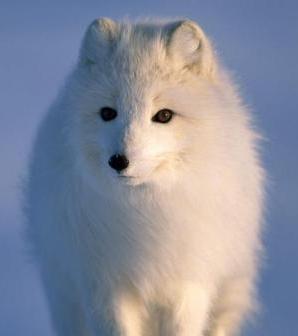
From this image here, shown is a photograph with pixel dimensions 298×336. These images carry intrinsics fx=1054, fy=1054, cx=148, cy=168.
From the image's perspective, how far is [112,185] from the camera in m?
6.76

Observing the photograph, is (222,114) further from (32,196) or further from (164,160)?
(32,196)

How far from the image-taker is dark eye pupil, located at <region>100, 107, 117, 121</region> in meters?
6.62

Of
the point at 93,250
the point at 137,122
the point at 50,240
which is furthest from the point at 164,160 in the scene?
the point at 50,240

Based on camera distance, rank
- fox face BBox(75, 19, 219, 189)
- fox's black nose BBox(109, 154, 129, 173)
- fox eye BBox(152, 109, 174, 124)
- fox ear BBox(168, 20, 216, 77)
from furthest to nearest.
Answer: fox ear BBox(168, 20, 216, 77), fox eye BBox(152, 109, 174, 124), fox face BBox(75, 19, 219, 189), fox's black nose BBox(109, 154, 129, 173)

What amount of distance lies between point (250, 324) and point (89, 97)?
2.90 metres

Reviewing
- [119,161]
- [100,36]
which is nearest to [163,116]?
[119,161]

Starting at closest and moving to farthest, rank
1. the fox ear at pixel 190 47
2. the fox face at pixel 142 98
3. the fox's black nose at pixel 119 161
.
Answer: the fox's black nose at pixel 119 161 → the fox face at pixel 142 98 → the fox ear at pixel 190 47

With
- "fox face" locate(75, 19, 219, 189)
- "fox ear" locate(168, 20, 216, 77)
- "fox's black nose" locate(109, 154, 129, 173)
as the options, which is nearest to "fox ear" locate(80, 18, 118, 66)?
"fox face" locate(75, 19, 219, 189)

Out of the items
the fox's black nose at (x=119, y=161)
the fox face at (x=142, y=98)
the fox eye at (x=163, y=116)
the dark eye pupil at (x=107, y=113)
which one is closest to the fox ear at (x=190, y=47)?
the fox face at (x=142, y=98)

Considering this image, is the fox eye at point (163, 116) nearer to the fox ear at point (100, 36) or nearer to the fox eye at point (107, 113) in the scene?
the fox eye at point (107, 113)

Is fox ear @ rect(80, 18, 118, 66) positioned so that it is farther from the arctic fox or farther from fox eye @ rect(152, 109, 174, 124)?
fox eye @ rect(152, 109, 174, 124)

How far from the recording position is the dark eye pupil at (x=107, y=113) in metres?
6.62

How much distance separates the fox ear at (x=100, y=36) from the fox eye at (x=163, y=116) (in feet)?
1.95

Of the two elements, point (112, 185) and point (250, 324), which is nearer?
point (112, 185)
